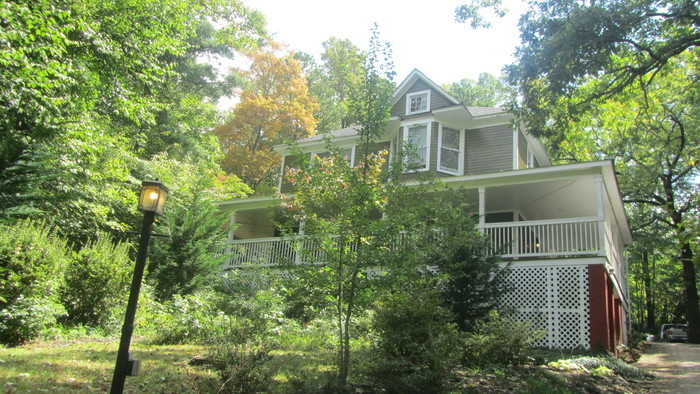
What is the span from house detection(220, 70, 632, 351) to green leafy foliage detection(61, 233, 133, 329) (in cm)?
290

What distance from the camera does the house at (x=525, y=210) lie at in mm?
10875

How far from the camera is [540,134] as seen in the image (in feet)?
37.7

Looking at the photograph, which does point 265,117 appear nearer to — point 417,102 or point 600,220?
point 417,102

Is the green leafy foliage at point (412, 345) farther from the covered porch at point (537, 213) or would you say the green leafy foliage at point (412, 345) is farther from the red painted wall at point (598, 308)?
the red painted wall at point (598, 308)

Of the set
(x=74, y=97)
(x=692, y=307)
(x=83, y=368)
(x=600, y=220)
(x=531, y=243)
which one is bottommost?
(x=83, y=368)

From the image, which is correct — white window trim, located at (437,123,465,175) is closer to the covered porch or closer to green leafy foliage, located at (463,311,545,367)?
the covered porch

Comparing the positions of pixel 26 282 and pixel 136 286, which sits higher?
pixel 136 286

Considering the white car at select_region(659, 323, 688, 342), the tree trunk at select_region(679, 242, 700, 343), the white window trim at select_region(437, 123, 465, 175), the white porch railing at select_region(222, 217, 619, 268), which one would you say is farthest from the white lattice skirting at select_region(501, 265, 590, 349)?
the white car at select_region(659, 323, 688, 342)

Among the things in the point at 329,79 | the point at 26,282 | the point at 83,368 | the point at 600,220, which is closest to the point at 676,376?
the point at 600,220

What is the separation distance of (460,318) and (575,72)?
6050mm

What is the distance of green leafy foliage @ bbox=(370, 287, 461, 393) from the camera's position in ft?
18.0

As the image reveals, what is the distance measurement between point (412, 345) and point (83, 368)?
4.06 m

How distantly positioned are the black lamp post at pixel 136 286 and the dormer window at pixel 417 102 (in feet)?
46.9

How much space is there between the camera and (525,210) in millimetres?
16109
